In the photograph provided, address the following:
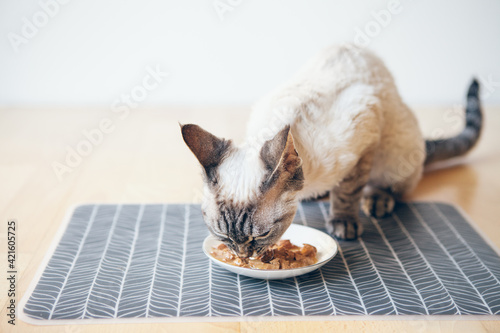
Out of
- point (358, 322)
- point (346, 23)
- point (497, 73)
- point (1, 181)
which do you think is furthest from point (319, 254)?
point (497, 73)

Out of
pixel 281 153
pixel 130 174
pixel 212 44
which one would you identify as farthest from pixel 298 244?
pixel 212 44

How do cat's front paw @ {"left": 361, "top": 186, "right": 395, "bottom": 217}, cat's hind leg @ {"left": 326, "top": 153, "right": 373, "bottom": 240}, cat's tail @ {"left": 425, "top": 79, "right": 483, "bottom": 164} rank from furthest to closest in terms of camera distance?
cat's tail @ {"left": 425, "top": 79, "right": 483, "bottom": 164} < cat's front paw @ {"left": 361, "top": 186, "right": 395, "bottom": 217} < cat's hind leg @ {"left": 326, "top": 153, "right": 373, "bottom": 240}

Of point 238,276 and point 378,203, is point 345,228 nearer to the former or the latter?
point 378,203

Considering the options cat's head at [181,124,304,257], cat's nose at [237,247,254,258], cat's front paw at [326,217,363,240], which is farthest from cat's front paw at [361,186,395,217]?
cat's nose at [237,247,254,258]

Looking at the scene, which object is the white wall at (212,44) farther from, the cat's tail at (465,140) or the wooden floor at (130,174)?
the cat's tail at (465,140)

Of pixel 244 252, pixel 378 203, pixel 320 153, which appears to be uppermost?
pixel 320 153

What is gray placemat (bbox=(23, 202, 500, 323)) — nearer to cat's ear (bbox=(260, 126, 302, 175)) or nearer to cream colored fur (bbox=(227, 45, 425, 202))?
cream colored fur (bbox=(227, 45, 425, 202))

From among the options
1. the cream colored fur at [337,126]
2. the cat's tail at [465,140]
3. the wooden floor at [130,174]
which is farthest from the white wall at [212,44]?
the cream colored fur at [337,126]
